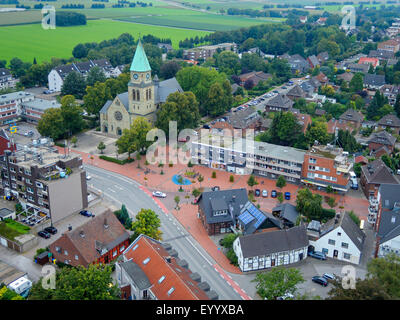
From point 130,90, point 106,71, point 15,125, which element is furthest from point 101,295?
point 106,71

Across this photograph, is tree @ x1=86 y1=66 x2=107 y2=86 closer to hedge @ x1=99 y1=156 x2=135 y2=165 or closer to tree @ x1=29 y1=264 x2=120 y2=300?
hedge @ x1=99 y1=156 x2=135 y2=165

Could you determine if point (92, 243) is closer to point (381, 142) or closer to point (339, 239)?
point (339, 239)

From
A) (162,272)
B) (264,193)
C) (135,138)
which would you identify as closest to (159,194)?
(135,138)

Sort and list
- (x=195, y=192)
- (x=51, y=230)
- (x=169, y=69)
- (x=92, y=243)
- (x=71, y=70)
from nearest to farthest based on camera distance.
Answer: (x=92, y=243) < (x=51, y=230) < (x=195, y=192) < (x=71, y=70) < (x=169, y=69)

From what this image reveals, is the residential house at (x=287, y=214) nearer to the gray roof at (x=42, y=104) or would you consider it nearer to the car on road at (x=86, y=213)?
the car on road at (x=86, y=213)

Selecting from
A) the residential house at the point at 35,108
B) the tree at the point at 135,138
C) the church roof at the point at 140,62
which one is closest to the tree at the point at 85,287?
the tree at the point at 135,138
